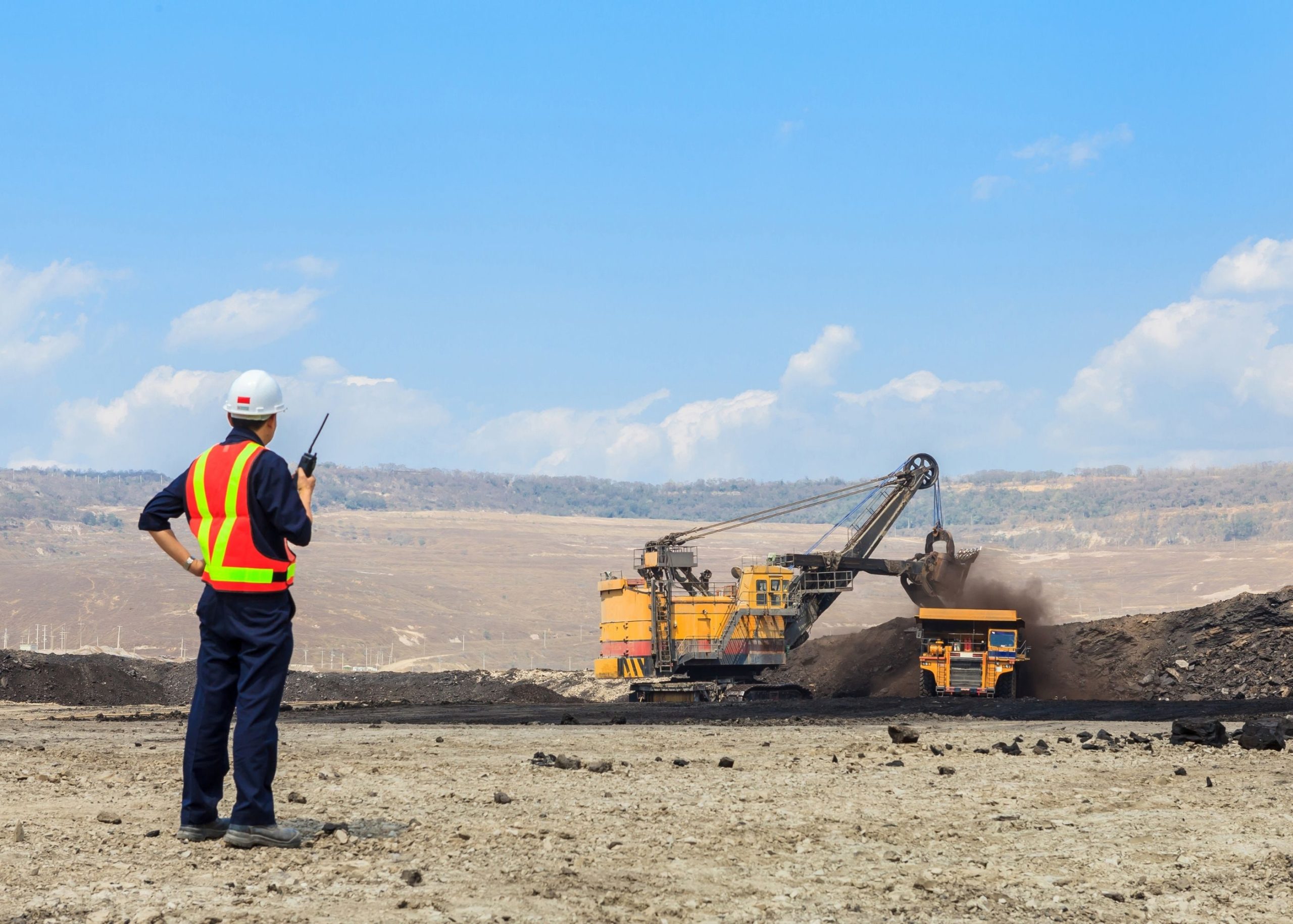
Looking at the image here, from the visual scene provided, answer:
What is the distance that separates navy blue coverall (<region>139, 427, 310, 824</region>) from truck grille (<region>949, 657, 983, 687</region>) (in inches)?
1348

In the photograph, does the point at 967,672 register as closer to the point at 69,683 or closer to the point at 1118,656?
the point at 1118,656

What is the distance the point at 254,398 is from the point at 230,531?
0.82 meters

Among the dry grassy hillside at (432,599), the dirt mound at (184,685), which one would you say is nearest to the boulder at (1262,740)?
the dirt mound at (184,685)

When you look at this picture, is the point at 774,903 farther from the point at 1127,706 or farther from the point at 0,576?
the point at 0,576

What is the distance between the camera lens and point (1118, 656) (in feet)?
146

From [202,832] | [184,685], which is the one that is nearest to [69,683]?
[184,685]

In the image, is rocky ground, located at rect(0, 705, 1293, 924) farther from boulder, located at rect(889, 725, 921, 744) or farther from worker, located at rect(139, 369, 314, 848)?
boulder, located at rect(889, 725, 921, 744)

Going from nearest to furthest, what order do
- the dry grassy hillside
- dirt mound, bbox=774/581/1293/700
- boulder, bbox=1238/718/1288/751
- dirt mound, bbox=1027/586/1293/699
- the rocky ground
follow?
the rocky ground, boulder, bbox=1238/718/1288/751, dirt mound, bbox=1027/586/1293/699, dirt mound, bbox=774/581/1293/700, the dry grassy hillside

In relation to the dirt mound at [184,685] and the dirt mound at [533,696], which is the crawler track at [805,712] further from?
the dirt mound at [533,696]

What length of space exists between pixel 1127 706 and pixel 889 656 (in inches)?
758

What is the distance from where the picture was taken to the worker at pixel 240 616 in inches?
295

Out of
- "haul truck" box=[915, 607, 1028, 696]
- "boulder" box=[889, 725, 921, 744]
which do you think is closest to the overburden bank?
"haul truck" box=[915, 607, 1028, 696]

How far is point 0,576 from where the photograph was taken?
518 ft

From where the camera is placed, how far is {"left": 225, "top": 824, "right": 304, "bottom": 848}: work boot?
7.42 metres
